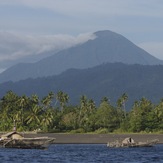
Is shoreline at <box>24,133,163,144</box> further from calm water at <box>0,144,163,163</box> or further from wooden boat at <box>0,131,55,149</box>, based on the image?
calm water at <box>0,144,163,163</box>

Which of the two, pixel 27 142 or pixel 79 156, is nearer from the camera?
pixel 79 156

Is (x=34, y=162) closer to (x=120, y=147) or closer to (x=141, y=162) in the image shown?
(x=141, y=162)

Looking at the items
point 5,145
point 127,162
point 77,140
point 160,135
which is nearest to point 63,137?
point 77,140

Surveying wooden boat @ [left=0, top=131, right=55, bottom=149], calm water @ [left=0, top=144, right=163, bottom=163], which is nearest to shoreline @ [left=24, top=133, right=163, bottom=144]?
wooden boat @ [left=0, top=131, right=55, bottom=149]

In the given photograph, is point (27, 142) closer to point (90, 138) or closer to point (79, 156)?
point (79, 156)

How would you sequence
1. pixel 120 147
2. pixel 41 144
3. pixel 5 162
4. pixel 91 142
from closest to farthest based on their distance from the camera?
pixel 5 162 → pixel 41 144 → pixel 120 147 → pixel 91 142

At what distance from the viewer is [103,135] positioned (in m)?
189

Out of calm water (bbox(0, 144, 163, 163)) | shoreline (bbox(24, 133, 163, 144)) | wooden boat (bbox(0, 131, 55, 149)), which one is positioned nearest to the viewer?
calm water (bbox(0, 144, 163, 163))

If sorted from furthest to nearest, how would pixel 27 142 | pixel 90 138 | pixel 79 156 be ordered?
pixel 90 138, pixel 27 142, pixel 79 156

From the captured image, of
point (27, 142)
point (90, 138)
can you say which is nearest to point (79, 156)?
point (27, 142)

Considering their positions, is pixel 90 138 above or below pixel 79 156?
above

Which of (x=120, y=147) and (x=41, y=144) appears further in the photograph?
(x=120, y=147)

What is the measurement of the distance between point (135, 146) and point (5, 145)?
36195 mm

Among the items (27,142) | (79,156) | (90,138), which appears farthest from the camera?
(90,138)
